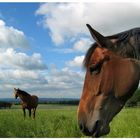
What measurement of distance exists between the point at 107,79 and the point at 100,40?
35cm

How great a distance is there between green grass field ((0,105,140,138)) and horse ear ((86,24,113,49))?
5.13m

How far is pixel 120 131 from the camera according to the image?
859cm

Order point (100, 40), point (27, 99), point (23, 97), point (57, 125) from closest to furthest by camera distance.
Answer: point (100, 40), point (57, 125), point (27, 99), point (23, 97)

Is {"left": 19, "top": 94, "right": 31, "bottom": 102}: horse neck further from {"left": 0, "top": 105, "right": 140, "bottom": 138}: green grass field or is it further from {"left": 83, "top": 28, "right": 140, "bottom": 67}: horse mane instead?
{"left": 83, "top": 28, "right": 140, "bottom": 67}: horse mane

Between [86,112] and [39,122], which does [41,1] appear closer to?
[39,122]

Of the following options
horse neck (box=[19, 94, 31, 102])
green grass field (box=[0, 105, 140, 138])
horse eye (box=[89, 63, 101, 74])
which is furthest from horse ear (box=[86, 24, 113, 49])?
horse neck (box=[19, 94, 31, 102])

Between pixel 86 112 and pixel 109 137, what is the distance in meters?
5.01

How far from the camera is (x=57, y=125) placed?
29.5 feet

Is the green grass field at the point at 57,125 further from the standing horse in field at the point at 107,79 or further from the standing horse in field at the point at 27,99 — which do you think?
the standing horse in field at the point at 107,79

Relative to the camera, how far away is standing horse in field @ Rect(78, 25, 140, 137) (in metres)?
3.44

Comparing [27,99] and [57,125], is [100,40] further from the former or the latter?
[27,99]

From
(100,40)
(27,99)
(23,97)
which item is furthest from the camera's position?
(23,97)

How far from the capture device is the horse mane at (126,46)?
344cm

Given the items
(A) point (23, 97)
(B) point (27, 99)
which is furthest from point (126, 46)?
(A) point (23, 97)
